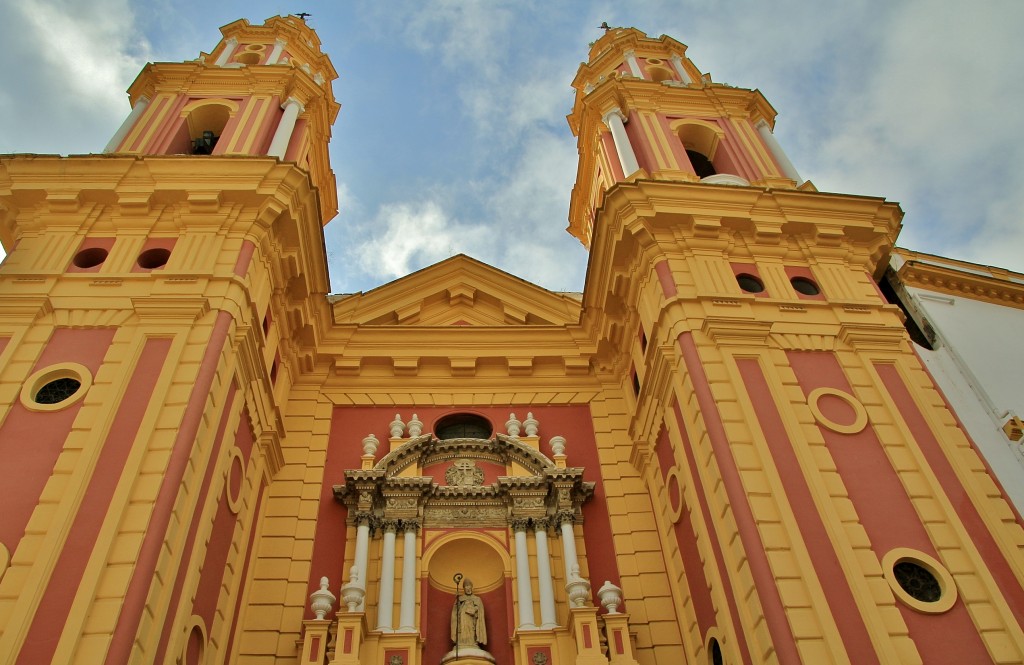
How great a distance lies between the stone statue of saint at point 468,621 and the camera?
1298 cm

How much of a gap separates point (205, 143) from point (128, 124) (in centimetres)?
167

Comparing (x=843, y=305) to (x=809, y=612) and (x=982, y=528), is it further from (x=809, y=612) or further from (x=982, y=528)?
(x=809, y=612)

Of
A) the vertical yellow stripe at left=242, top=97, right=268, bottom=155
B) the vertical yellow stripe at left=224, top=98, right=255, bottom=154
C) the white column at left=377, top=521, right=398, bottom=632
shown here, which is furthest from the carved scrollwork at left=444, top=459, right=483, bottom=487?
the vertical yellow stripe at left=224, top=98, right=255, bottom=154

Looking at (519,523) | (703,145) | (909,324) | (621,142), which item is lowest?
(519,523)

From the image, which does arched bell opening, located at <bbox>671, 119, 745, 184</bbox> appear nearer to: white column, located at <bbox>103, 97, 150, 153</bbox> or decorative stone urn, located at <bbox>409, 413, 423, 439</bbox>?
decorative stone urn, located at <bbox>409, 413, 423, 439</bbox>

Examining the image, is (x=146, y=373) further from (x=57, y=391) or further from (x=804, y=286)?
(x=804, y=286)

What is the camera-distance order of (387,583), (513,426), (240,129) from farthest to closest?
(240,129) → (513,426) → (387,583)

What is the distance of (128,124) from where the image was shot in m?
19.3

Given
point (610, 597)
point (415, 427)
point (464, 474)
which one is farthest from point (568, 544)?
point (415, 427)

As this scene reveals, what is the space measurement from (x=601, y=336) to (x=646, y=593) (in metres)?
5.50

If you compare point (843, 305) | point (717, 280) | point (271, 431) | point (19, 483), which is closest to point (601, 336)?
point (717, 280)

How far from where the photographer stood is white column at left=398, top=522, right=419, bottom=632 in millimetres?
13039

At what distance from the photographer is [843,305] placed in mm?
14625

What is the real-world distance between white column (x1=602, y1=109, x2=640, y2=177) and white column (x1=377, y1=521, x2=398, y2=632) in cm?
909
